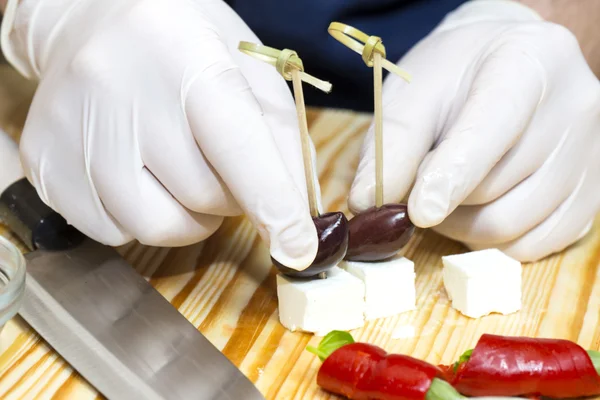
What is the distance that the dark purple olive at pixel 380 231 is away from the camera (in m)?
1.06

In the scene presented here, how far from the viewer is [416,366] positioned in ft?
2.94

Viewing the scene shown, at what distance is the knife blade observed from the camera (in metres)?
0.94

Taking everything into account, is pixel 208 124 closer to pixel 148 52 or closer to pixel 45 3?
pixel 148 52

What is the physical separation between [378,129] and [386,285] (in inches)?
8.4

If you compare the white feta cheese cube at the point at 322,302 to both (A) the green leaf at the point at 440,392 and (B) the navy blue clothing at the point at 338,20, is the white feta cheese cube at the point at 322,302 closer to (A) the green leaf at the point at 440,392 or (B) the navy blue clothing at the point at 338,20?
(A) the green leaf at the point at 440,392

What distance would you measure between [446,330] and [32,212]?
2.09ft

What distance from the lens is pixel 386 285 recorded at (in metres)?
1.08

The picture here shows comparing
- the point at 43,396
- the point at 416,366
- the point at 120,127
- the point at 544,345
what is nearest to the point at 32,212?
the point at 120,127

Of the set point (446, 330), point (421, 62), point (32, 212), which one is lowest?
point (446, 330)

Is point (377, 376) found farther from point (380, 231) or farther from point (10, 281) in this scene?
point (10, 281)

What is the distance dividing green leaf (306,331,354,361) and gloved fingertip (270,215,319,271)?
0.30ft

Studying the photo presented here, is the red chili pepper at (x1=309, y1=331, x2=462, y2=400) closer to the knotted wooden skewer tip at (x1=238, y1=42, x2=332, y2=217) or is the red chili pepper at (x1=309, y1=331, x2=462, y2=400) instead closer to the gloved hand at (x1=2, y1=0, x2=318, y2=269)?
Answer: the gloved hand at (x1=2, y1=0, x2=318, y2=269)

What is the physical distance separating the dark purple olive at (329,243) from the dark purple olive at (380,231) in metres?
0.04

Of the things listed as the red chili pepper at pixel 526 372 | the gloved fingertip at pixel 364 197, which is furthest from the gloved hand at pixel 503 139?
the red chili pepper at pixel 526 372
